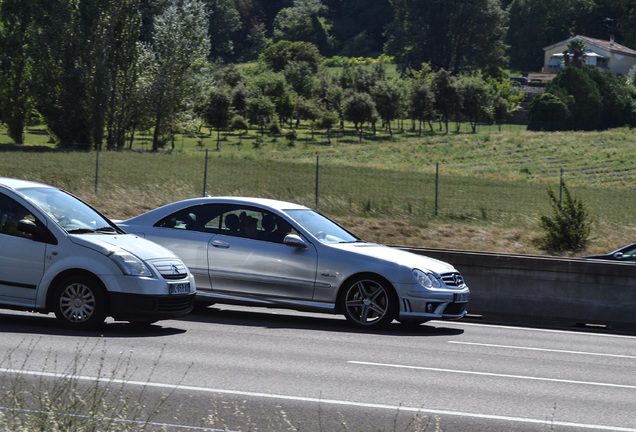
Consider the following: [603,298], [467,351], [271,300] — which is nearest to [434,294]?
[467,351]

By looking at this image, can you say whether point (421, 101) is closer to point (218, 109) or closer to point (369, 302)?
point (218, 109)

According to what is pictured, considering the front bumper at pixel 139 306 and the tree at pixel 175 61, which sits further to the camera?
the tree at pixel 175 61

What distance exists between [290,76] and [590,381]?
327 ft

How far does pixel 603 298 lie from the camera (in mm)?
14391

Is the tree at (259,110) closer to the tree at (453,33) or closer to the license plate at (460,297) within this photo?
the tree at (453,33)

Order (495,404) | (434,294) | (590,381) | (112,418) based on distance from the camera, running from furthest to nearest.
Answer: (434,294), (590,381), (495,404), (112,418)

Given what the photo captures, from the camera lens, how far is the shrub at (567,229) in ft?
77.7

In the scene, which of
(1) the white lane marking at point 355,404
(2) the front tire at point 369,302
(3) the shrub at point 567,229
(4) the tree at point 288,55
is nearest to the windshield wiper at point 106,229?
(2) the front tire at point 369,302

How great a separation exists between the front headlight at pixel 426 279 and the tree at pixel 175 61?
4305 centimetres

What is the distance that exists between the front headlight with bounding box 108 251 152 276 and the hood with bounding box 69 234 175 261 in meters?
0.06

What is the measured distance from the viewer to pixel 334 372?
8.80 meters

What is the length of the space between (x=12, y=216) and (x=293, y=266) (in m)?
3.44

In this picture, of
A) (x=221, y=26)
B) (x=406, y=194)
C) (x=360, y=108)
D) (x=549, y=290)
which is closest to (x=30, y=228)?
(x=549, y=290)

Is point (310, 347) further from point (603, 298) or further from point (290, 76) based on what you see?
point (290, 76)
